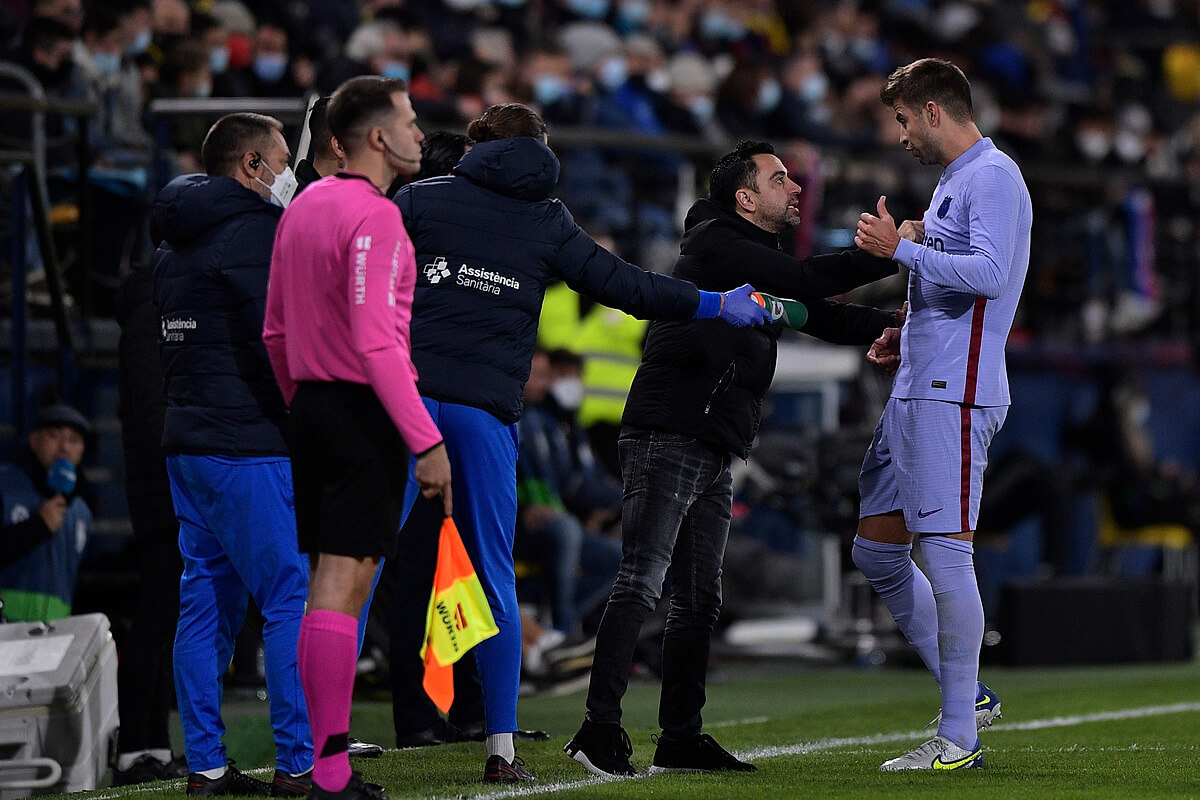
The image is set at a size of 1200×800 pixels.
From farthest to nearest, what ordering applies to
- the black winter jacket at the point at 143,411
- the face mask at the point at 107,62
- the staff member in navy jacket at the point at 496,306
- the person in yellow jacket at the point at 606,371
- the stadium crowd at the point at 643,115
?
the person in yellow jacket at the point at 606,371
the face mask at the point at 107,62
the stadium crowd at the point at 643,115
the black winter jacket at the point at 143,411
the staff member in navy jacket at the point at 496,306

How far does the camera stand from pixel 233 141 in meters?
A: 5.79

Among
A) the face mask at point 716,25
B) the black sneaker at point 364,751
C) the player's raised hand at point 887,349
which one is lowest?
the black sneaker at point 364,751

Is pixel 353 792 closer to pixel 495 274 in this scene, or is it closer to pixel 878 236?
pixel 495 274

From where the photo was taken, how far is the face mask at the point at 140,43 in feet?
34.8

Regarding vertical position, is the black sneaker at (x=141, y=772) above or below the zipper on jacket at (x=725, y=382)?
below

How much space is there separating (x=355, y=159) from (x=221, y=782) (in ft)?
6.59

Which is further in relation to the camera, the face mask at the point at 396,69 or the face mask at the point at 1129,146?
the face mask at the point at 1129,146

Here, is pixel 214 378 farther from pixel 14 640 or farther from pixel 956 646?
pixel 956 646

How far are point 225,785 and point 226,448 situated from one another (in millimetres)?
1043

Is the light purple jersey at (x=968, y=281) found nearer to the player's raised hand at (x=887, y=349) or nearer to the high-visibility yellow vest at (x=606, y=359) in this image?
the player's raised hand at (x=887, y=349)

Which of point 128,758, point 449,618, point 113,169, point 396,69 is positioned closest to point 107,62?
point 113,169

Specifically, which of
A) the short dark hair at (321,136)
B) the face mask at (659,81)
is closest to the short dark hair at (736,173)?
the short dark hair at (321,136)

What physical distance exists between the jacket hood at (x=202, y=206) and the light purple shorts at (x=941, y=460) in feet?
7.29

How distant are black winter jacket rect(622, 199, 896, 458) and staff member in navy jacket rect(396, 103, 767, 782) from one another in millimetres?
220
